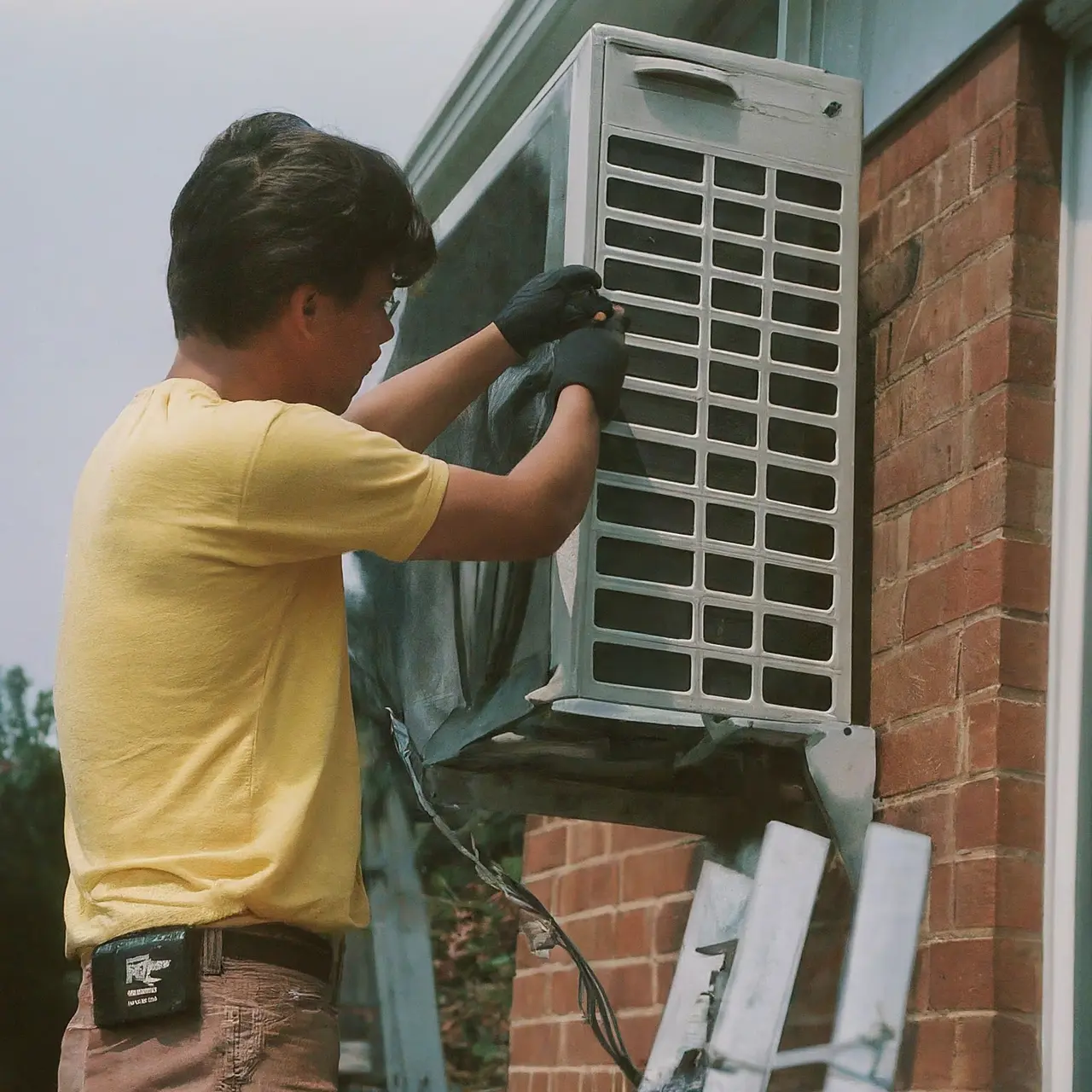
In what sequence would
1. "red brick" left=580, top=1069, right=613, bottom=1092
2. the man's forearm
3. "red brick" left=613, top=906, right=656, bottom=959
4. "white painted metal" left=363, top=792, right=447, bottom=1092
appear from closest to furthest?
the man's forearm → "red brick" left=613, top=906, right=656, bottom=959 → "red brick" left=580, top=1069, right=613, bottom=1092 → "white painted metal" left=363, top=792, right=447, bottom=1092

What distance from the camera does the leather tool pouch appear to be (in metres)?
1.46

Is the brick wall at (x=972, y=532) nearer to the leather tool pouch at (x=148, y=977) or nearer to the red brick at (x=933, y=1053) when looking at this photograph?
the red brick at (x=933, y=1053)

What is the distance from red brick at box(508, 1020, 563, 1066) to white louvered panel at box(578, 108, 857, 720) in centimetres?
137

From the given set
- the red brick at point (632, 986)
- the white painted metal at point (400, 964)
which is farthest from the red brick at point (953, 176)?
the white painted metal at point (400, 964)

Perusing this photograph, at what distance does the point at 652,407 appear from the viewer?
77.8 inches

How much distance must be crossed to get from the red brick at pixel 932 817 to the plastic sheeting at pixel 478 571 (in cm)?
48

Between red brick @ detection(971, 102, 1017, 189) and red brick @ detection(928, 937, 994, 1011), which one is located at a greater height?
red brick @ detection(971, 102, 1017, 189)

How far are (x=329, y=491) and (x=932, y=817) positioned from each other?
2.80 ft

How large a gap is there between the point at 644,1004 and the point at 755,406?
1.16 metres

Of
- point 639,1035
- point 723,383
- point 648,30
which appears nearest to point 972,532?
point 723,383

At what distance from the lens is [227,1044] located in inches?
57.6

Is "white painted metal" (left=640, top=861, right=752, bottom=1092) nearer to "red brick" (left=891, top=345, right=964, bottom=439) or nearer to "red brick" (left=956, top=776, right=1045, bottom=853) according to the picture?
"red brick" (left=956, top=776, right=1045, bottom=853)

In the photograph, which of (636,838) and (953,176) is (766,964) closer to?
(636,838)

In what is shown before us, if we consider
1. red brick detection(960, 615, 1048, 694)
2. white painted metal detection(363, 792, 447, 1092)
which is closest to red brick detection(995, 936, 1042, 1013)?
red brick detection(960, 615, 1048, 694)
